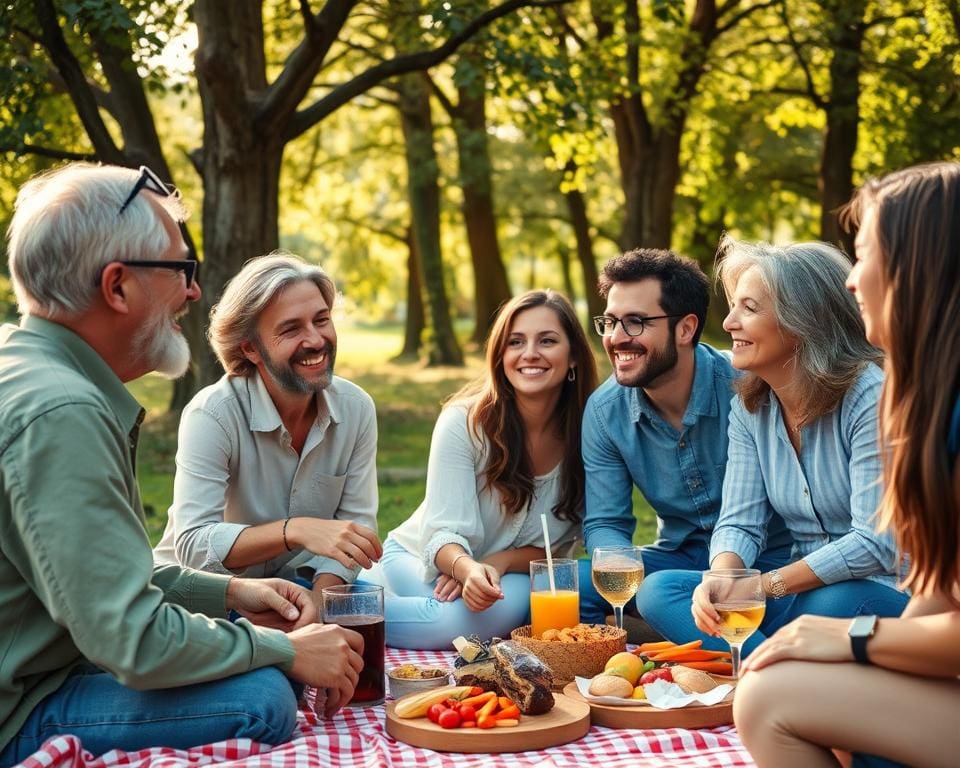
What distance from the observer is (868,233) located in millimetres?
2955

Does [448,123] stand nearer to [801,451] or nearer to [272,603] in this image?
[801,451]

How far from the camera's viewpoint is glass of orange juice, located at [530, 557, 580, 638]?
4480 millimetres

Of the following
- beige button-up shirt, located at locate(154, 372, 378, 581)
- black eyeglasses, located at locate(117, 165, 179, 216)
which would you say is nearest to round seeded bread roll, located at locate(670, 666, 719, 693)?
beige button-up shirt, located at locate(154, 372, 378, 581)

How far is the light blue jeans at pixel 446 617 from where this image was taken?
530 centimetres

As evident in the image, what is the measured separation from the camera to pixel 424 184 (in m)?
21.3

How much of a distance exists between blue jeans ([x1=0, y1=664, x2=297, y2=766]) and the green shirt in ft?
0.21

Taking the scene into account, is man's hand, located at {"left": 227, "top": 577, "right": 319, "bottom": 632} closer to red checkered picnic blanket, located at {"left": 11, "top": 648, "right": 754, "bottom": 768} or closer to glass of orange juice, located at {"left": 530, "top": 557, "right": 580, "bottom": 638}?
red checkered picnic blanket, located at {"left": 11, "top": 648, "right": 754, "bottom": 768}

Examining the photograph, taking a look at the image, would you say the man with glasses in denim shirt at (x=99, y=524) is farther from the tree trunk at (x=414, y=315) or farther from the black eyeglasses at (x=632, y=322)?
the tree trunk at (x=414, y=315)

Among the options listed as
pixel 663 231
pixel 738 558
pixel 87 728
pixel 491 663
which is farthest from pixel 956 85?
pixel 87 728

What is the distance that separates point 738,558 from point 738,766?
1133mm

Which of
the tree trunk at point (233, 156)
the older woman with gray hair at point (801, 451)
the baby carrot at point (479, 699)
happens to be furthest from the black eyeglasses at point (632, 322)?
the tree trunk at point (233, 156)

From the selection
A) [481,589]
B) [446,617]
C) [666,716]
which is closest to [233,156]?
[446,617]

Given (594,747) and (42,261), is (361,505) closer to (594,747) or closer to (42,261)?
(594,747)

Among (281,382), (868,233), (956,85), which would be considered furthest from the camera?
(956,85)
